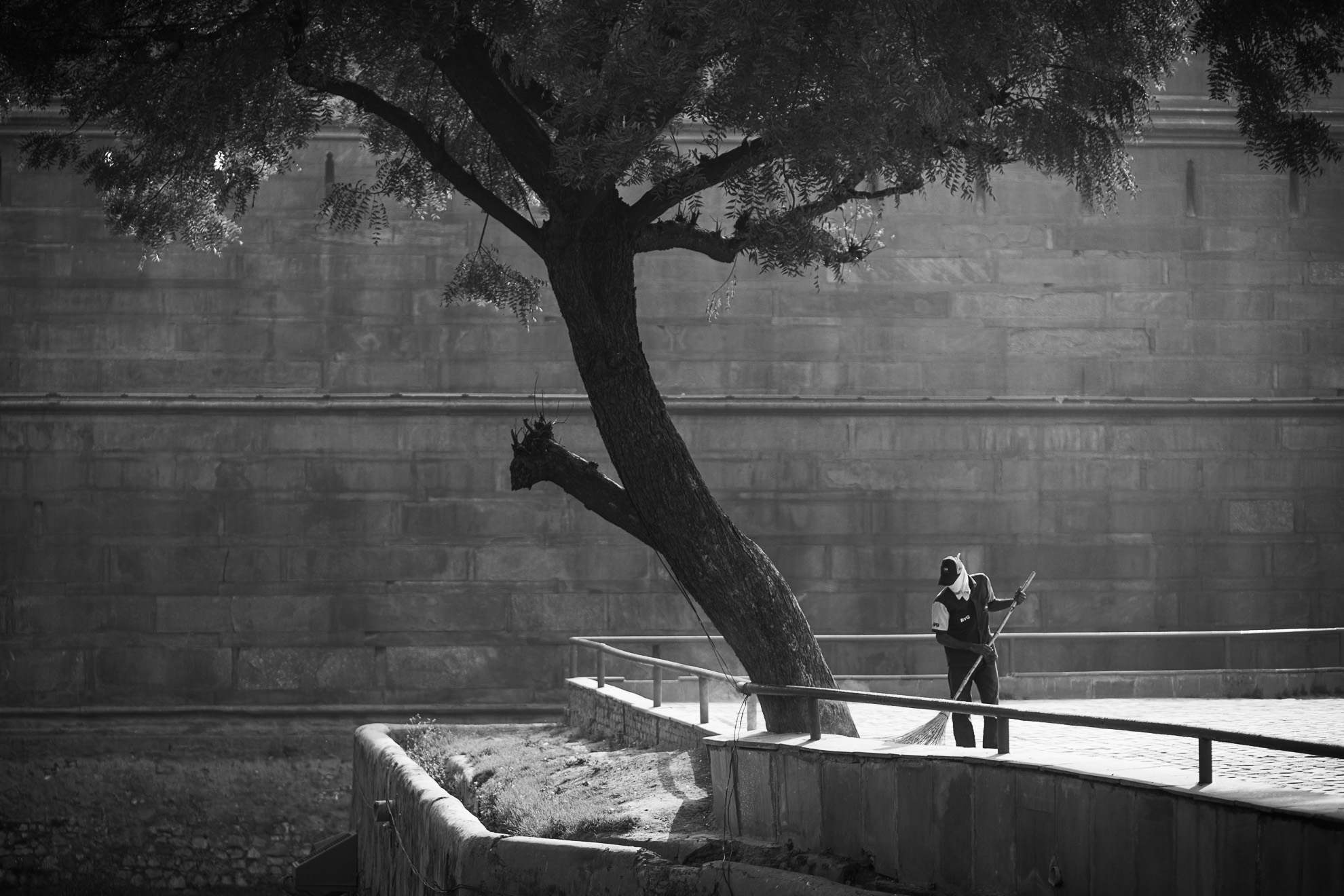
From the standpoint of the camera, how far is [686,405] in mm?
15984

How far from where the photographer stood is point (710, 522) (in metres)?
8.89

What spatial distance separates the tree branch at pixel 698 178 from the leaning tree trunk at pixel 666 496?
0.34m

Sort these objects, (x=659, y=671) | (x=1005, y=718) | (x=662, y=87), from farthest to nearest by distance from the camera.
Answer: (x=659, y=671) < (x=662, y=87) < (x=1005, y=718)

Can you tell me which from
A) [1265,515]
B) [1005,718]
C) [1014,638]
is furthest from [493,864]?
[1265,515]

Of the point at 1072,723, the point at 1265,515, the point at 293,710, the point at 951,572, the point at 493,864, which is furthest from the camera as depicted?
the point at 1265,515

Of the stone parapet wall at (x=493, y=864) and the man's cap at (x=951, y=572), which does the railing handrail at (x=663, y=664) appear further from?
the man's cap at (x=951, y=572)

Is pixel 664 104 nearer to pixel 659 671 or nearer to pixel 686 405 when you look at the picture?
pixel 659 671

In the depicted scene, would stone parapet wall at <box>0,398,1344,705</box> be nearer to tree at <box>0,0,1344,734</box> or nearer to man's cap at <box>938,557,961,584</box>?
tree at <box>0,0,1344,734</box>

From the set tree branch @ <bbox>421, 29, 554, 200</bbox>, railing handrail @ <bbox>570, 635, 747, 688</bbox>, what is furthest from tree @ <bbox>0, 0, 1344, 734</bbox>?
railing handrail @ <bbox>570, 635, 747, 688</bbox>

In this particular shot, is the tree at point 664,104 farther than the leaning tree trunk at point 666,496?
No

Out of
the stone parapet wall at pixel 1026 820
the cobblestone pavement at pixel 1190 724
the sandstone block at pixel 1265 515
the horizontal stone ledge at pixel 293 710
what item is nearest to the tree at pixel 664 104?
the stone parapet wall at pixel 1026 820

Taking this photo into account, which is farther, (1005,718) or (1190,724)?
(1190,724)

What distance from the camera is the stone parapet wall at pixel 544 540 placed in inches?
617

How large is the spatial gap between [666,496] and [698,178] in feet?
6.13
